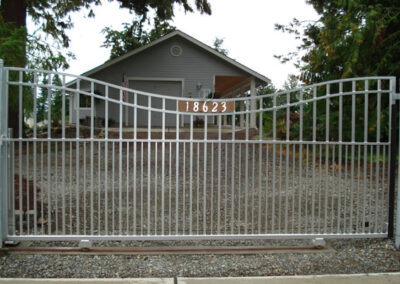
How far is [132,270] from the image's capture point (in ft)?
13.6

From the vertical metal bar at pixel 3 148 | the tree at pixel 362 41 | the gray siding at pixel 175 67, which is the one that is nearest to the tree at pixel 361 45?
the tree at pixel 362 41

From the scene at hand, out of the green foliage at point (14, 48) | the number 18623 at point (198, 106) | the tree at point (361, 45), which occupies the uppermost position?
the tree at point (361, 45)

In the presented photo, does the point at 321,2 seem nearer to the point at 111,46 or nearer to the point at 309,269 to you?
the point at 309,269

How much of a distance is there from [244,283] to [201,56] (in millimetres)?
15238

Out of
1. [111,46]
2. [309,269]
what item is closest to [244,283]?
[309,269]

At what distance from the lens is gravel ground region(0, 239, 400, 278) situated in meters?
4.09

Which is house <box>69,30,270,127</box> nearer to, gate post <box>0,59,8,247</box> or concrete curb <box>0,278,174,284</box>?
gate post <box>0,59,8,247</box>

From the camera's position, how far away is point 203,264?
4312 mm

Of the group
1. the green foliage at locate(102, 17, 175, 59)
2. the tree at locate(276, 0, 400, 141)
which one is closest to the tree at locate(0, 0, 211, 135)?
the tree at locate(276, 0, 400, 141)

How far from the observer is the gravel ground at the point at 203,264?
4.09m

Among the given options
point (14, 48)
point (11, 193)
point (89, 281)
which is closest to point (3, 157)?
point (11, 193)

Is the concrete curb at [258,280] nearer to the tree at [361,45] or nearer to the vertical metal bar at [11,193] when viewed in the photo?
the vertical metal bar at [11,193]

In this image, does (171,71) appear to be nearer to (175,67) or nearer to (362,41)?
(175,67)

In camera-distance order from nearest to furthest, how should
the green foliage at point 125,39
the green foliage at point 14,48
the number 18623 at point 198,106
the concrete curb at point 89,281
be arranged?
the concrete curb at point 89,281, the number 18623 at point 198,106, the green foliage at point 14,48, the green foliage at point 125,39
